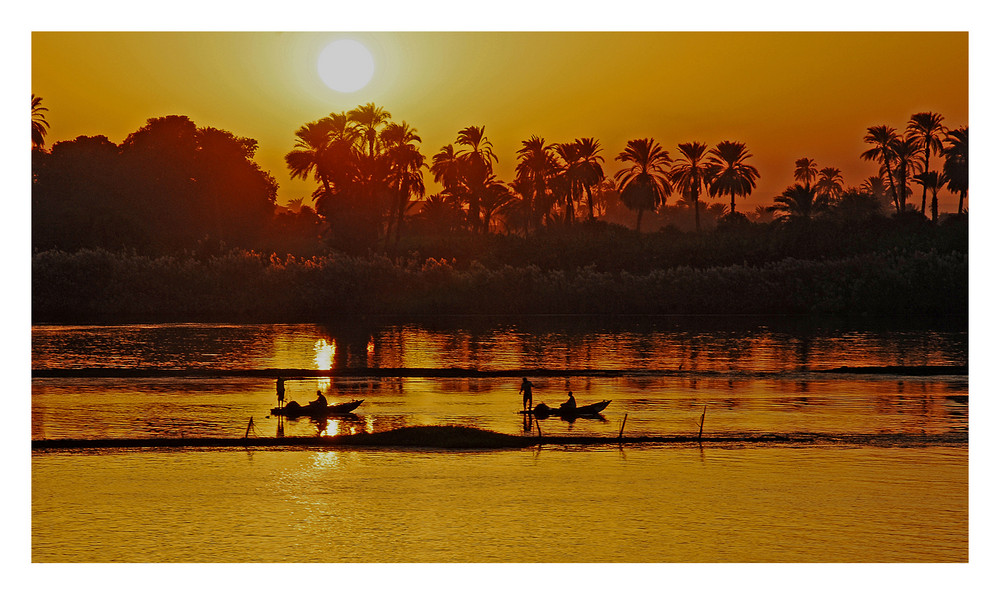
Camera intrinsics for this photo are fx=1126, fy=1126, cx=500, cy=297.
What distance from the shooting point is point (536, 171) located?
13800 cm

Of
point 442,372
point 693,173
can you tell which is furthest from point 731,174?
point 442,372

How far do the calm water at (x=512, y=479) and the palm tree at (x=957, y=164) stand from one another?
39703 mm

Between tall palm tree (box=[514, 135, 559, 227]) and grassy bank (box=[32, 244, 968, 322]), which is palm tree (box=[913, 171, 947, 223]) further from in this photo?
tall palm tree (box=[514, 135, 559, 227])

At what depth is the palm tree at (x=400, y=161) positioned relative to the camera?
4407 inches

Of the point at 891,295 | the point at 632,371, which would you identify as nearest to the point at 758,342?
the point at 632,371

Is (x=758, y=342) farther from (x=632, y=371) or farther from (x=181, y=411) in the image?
(x=181, y=411)

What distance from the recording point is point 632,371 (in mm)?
52750

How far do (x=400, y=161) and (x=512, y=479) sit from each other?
8845 centimetres

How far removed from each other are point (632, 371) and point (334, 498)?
30.0 m

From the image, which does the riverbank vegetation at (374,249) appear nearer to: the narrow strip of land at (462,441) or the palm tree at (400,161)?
the palm tree at (400,161)

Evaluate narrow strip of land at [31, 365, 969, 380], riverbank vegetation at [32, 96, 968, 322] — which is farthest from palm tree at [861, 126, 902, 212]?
narrow strip of land at [31, 365, 969, 380]

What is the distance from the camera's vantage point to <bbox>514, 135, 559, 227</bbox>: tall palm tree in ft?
450

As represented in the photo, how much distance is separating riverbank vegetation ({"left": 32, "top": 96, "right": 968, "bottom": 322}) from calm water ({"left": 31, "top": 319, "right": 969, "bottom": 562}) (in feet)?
162

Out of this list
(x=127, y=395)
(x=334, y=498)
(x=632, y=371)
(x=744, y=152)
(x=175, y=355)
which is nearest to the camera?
(x=334, y=498)
